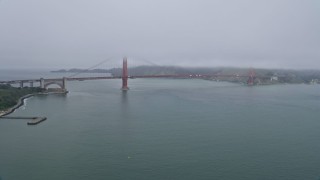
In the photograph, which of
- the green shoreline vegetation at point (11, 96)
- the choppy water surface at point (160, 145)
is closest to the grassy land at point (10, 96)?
the green shoreline vegetation at point (11, 96)

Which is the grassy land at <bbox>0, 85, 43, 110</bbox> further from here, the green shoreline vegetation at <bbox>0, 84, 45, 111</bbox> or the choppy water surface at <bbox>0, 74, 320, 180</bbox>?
the choppy water surface at <bbox>0, 74, 320, 180</bbox>

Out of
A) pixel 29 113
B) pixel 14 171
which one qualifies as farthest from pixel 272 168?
pixel 29 113

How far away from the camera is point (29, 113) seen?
763cm

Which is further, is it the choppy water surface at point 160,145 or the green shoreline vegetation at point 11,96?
the green shoreline vegetation at point 11,96

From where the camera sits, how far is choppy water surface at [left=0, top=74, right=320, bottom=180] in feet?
12.9

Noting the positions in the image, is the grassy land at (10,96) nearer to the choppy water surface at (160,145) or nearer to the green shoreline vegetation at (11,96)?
the green shoreline vegetation at (11,96)

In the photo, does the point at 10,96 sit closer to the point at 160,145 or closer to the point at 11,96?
the point at 11,96

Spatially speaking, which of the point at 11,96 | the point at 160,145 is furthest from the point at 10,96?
the point at 160,145

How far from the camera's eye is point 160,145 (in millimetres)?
4949

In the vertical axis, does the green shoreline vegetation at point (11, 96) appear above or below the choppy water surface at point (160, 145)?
above

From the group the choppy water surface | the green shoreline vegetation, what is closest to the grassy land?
the green shoreline vegetation

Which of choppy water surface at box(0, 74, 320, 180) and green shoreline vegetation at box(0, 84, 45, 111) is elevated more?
green shoreline vegetation at box(0, 84, 45, 111)

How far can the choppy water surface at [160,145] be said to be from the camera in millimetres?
3936

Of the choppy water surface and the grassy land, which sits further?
the grassy land
